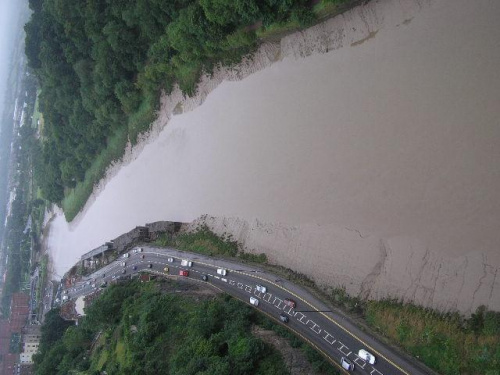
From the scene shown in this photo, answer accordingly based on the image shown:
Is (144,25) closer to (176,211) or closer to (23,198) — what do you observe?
(176,211)

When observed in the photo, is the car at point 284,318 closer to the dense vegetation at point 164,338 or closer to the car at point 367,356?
the dense vegetation at point 164,338

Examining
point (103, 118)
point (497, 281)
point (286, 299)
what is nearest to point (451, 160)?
point (497, 281)

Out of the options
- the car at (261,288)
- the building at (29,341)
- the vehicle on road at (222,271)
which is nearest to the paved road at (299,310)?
the car at (261,288)

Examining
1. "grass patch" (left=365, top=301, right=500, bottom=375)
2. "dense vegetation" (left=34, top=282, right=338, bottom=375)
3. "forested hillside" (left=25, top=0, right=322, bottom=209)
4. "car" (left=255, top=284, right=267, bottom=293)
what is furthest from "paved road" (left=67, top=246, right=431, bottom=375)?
"forested hillside" (left=25, top=0, right=322, bottom=209)

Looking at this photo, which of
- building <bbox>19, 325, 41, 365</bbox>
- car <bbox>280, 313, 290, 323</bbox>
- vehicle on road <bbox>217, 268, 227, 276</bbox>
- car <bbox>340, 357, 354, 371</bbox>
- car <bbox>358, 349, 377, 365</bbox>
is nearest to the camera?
car <bbox>358, 349, 377, 365</bbox>

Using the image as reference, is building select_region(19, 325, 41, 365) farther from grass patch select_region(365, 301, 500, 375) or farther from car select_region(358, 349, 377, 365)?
grass patch select_region(365, 301, 500, 375)
